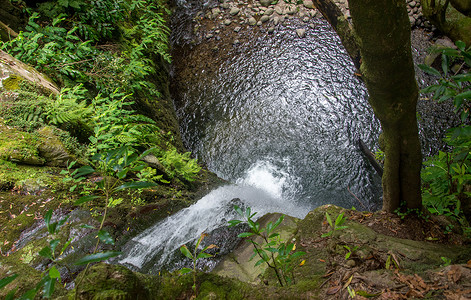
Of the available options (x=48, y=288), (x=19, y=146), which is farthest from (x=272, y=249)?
(x=19, y=146)

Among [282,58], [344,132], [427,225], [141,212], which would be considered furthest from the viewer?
[282,58]

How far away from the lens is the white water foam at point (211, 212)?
354cm

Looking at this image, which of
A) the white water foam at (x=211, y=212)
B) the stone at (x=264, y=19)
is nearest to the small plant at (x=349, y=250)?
the white water foam at (x=211, y=212)

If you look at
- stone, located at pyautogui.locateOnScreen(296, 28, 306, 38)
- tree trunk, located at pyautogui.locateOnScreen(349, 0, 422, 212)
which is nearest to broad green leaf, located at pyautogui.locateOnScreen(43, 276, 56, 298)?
tree trunk, located at pyautogui.locateOnScreen(349, 0, 422, 212)

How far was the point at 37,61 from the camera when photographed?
500 centimetres

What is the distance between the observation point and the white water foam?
3.54m

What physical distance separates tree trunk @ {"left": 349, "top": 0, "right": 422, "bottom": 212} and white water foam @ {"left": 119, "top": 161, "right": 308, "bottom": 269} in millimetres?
2667

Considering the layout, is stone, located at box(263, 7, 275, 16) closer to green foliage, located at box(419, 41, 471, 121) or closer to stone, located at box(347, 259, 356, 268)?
green foliage, located at box(419, 41, 471, 121)

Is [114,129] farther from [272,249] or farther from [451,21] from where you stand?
[451,21]

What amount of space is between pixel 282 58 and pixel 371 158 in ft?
13.3

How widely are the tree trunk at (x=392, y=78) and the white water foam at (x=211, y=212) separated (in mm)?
2667

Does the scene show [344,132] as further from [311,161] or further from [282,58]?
[282,58]

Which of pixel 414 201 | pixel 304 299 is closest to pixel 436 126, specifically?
pixel 414 201

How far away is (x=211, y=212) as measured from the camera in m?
4.57
